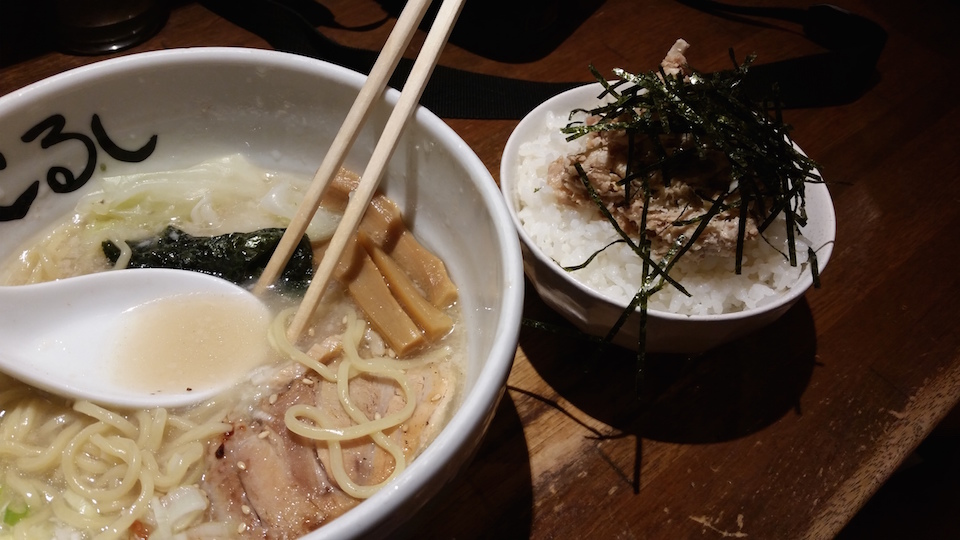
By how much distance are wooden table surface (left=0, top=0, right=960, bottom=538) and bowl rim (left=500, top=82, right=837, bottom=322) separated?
5.3 inches

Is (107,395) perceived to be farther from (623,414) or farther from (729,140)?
(729,140)

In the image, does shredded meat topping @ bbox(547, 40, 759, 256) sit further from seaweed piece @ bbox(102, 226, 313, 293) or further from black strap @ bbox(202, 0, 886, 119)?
seaweed piece @ bbox(102, 226, 313, 293)

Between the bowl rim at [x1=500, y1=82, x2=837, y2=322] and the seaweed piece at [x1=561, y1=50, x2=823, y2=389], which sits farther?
the seaweed piece at [x1=561, y1=50, x2=823, y2=389]

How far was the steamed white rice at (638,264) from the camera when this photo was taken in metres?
1.29

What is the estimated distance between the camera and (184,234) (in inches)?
47.4

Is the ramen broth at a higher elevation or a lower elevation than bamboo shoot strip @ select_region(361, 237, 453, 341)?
lower

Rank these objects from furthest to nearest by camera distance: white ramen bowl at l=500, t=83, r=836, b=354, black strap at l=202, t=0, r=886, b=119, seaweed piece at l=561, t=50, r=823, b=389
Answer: black strap at l=202, t=0, r=886, b=119 → seaweed piece at l=561, t=50, r=823, b=389 → white ramen bowl at l=500, t=83, r=836, b=354

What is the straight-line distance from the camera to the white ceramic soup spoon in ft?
3.22

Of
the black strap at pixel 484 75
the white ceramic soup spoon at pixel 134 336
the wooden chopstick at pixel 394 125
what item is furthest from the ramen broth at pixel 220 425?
the black strap at pixel 484 75

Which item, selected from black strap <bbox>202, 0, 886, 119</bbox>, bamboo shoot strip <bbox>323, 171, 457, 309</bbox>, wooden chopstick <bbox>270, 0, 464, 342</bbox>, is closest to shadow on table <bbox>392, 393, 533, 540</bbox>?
bamboo shoot strip <bbox>323, 171, 457, 309</bbox>

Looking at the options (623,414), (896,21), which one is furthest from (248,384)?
(896,21)

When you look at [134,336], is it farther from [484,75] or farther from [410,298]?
[484,75]

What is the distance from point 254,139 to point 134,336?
44 cm

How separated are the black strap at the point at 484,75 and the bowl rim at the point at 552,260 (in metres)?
0.22
